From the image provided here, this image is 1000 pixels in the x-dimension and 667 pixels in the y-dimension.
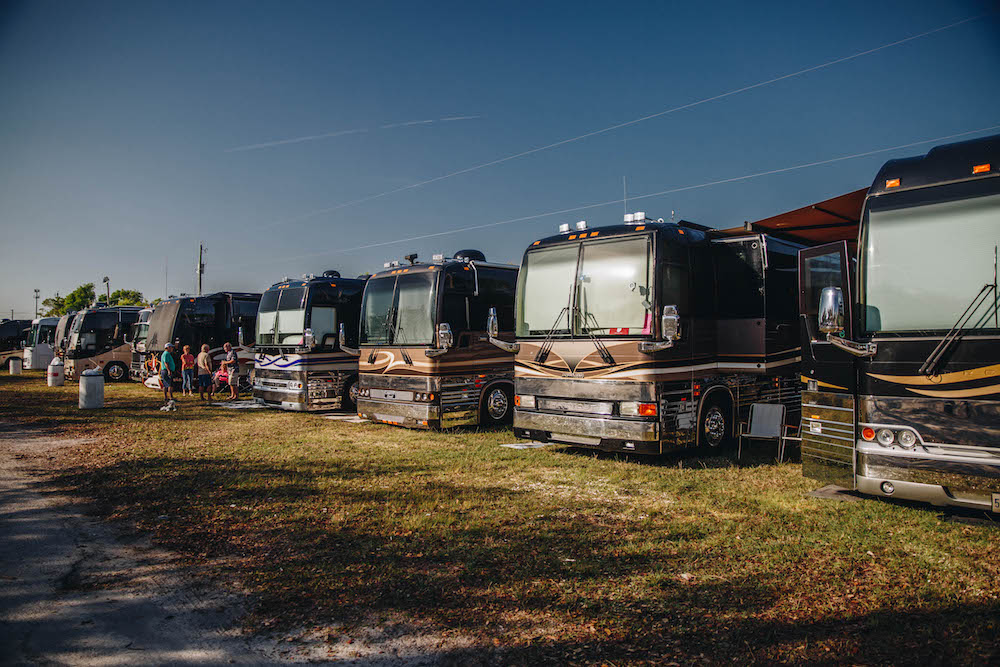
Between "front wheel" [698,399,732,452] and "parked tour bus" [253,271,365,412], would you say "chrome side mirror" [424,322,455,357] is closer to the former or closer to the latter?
"parked tour bus" [253,271,365,412]

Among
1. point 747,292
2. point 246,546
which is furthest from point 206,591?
point 747,292

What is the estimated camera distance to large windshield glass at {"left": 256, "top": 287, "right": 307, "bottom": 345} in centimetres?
1448

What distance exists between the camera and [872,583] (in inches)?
173

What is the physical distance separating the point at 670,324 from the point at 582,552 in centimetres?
342

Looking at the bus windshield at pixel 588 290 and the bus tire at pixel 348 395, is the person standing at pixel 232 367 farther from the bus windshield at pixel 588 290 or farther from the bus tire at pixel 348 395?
the bus windshield at pixel 588 290

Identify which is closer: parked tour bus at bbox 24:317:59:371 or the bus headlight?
the bus headlight

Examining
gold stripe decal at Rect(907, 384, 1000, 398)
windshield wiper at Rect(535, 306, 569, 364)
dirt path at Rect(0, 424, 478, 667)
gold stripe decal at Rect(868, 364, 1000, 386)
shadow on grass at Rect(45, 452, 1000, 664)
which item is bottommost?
dirt path at Rect(0, 424, 478, 667)

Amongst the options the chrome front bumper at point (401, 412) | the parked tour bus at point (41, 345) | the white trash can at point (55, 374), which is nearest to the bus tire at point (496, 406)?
the chrome front bumper at point (401, 412)

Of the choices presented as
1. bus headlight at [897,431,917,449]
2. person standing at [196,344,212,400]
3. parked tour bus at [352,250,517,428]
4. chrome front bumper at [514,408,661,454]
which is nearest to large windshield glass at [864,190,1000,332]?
bus headlight at [897,431,917,449]

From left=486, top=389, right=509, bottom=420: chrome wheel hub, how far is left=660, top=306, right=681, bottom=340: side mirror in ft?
16.1

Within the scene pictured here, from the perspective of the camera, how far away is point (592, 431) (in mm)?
8461

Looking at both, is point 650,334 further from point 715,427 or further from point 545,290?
point 715,427

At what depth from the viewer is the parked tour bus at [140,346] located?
22562 mm

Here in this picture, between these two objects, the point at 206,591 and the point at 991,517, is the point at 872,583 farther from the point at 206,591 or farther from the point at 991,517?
the point at 206,591
